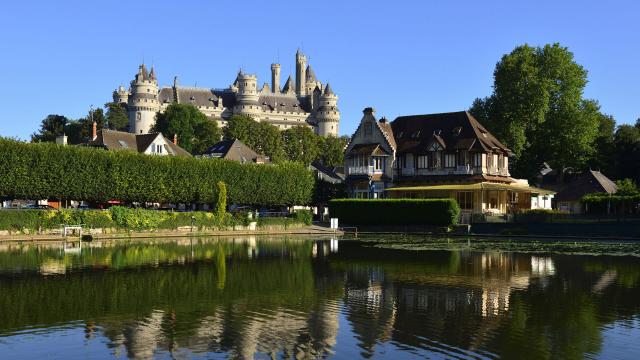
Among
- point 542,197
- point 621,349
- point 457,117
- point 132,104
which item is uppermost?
point 132,104

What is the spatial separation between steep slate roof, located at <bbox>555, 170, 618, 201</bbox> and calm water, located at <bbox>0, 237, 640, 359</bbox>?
41026 mm

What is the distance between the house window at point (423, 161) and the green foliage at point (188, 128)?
5656 cm

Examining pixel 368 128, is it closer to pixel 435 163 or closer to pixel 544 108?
pixel 435 163

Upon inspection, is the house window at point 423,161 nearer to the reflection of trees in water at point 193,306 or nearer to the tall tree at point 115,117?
the reflection of trees in water at point 193,306

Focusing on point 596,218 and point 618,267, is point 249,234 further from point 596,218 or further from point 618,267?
point 618,267

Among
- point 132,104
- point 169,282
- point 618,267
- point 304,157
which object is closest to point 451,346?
point 169,282

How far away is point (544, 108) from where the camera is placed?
74.9 meters

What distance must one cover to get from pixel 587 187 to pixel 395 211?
79.7 ft

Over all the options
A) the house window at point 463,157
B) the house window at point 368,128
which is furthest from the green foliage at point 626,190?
the house window at point 368,128

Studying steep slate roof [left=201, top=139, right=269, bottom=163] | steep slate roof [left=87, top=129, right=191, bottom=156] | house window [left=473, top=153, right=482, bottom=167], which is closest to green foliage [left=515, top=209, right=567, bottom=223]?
house window [left=473, top=153, right=482, bottom=167]

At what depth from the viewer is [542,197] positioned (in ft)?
250

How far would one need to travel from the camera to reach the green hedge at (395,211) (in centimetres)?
6191

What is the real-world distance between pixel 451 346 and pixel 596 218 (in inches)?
1819

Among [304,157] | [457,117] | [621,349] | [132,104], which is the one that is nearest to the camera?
[621,349]
